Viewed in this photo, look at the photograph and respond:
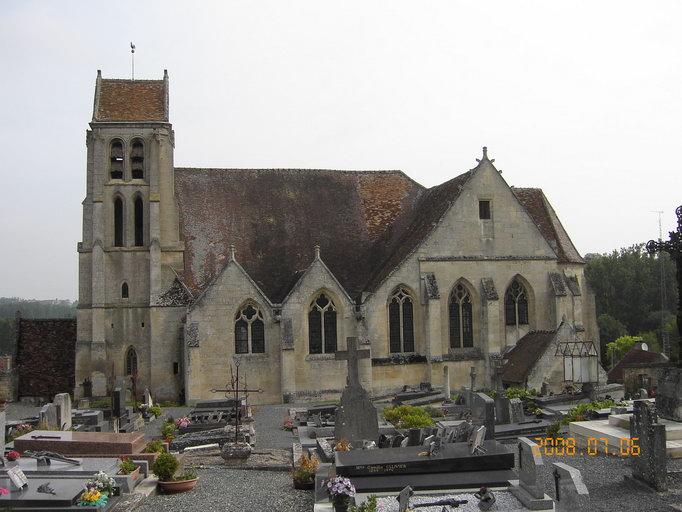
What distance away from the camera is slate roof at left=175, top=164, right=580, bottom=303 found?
34.6 m

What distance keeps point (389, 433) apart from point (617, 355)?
130 feet

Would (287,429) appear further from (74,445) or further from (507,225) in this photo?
(507,225)

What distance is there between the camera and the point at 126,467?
1468 cm

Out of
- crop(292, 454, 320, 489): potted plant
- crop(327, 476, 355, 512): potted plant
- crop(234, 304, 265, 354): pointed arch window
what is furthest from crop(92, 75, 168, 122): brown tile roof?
crop(327, 476, 355, 512): potted plant

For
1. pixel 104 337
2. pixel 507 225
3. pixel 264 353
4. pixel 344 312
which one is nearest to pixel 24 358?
pixel 104 337

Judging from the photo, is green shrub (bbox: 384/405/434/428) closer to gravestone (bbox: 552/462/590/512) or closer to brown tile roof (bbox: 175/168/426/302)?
gravestone (bbox: 552/462/590/512)

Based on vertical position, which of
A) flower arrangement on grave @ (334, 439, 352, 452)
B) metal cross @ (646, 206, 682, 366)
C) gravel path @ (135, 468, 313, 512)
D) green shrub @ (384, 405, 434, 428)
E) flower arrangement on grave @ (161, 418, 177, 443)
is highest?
metal cross @ (646, 206, 682, 366)

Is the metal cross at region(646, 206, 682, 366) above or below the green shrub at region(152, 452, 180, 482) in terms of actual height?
above

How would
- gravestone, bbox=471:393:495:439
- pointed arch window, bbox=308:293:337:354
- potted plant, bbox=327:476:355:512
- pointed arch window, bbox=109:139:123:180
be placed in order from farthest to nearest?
1. pointed arch window, bbox=109:139:123:180
2. pointed arch window, bbox=308:293:337:354
3. gravestone, bbox=471:393:495:439
4. potted plant, bbox=327:476:355:512

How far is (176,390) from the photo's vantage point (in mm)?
33094

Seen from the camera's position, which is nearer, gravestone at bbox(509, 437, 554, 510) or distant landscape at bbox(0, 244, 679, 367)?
gravestone at bbox(509, 437, 554, 510)

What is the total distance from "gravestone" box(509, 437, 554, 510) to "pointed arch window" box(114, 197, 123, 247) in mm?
26378

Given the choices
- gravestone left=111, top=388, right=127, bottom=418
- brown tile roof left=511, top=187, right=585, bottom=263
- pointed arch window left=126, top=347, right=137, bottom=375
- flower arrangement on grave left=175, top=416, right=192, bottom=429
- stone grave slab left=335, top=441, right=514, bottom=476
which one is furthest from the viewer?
brown tile roof left=511, top=187, right=585, bottom=263

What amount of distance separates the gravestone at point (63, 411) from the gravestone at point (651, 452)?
49.5 ft
